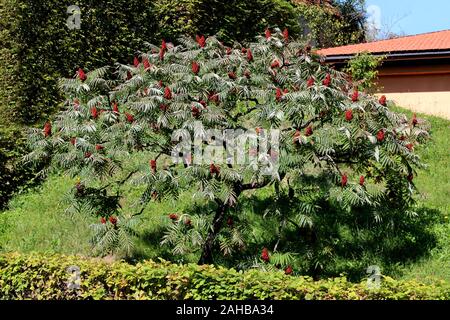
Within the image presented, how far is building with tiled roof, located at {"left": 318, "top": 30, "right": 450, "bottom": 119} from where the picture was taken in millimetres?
17062

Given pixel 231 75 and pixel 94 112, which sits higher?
pixel 231 75

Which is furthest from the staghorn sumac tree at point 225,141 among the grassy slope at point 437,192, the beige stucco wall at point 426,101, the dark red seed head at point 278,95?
the beige stucco wall at point 426,101

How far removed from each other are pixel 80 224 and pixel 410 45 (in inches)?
508

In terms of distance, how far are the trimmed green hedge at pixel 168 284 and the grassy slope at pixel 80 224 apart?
217cm

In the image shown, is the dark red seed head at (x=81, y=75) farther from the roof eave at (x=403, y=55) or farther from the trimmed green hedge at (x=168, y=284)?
the roof eave at (x=403, y=55)

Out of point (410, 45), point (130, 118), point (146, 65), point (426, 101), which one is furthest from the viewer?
point (410, 45)

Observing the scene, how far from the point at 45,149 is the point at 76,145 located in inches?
24.7

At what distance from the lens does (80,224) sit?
10.9 metres

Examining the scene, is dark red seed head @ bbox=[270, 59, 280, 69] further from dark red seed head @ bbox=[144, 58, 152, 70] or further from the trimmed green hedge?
the trimmed green hedge

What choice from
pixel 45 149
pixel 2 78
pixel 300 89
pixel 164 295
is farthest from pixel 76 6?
pixel 164 295

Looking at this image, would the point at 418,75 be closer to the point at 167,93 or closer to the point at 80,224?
the point at 80,224

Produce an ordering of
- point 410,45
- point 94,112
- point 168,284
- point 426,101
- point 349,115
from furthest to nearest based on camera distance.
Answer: point 410,45 < point 426,101 < point 94,112 < point 349,115 < point 168,284

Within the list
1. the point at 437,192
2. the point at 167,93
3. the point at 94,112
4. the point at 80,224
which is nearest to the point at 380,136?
the point at 167,93

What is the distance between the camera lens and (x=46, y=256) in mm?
7344
